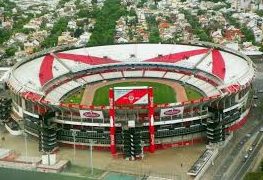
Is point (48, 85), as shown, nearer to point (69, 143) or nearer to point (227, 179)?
point (69, 143)

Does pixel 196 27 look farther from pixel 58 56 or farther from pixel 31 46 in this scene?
pixel 58 56

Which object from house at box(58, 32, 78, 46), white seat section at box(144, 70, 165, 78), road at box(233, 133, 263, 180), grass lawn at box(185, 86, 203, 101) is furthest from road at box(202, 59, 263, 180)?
house at box(58, 32, 78, 46)

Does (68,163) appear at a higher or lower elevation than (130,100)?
lower

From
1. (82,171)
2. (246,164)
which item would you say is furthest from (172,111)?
(82,171)

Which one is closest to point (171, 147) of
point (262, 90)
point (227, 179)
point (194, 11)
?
point (227, 179)

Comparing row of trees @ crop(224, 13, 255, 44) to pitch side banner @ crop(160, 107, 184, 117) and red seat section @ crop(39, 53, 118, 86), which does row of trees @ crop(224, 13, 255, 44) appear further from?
pitch side banner @ crop(160, 107, 184, 117)

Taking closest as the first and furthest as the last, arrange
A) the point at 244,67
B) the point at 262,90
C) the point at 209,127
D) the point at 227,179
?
the point at 227,179 → the point at 209,127 → the point at 244,67 → the point at 262,90
